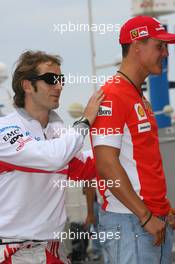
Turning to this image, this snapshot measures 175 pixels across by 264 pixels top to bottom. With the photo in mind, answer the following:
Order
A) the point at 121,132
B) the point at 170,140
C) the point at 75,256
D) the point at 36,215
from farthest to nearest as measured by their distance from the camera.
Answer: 1. the point at 75,256
2. the point at 170,140
3. the point at 36,215
4. the point at 121,132

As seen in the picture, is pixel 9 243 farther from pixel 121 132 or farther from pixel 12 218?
pixel 121 132

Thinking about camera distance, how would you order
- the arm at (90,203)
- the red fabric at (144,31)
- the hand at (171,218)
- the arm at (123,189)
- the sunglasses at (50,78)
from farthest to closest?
the arm at (90,203) < the sunglasses at (50,78) < the hand at (171,218) < the red fabric at (144,31) < the arm at (123,189)

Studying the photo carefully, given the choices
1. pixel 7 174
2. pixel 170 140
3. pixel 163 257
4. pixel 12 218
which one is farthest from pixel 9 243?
pixel 170 140

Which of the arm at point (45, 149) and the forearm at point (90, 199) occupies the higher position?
the arm at point (45, 149)

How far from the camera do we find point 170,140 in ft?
24.4

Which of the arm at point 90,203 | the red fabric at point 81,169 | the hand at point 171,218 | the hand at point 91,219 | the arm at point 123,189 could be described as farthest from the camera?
the hand at point 91,219

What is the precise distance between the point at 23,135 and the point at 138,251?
2.44 ft

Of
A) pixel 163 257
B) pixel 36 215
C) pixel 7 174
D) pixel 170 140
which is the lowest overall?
pixel 170 140

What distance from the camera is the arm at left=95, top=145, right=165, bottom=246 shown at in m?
2.73

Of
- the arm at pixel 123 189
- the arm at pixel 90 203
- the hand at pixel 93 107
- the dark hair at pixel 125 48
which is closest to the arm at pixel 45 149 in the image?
the hand at pixel 93 107

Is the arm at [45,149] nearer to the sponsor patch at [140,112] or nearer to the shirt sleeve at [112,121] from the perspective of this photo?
the shirt sleeve at [112,121]

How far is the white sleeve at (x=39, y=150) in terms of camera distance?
9.20 feet

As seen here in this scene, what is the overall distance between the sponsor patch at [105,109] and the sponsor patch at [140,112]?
13 cm

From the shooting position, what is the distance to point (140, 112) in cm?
283
